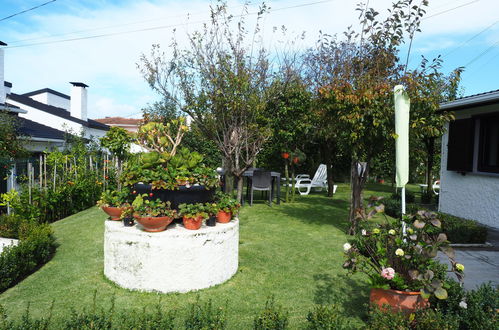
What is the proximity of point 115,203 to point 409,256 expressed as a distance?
366 centimetres

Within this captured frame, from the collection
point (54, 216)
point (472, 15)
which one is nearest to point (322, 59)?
point (472, 15)

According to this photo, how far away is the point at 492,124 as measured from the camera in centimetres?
792

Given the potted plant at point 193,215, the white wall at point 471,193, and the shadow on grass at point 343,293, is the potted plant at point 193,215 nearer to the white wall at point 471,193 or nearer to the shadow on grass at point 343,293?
the shadow on grass at point 343,293

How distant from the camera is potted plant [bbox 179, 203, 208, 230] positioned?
4156 mm

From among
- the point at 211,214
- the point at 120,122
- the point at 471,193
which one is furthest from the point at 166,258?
the point at 120,122

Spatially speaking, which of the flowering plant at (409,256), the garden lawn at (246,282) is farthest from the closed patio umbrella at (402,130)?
the garden lawn at (246,282)

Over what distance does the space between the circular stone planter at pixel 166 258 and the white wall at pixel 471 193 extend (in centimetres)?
655

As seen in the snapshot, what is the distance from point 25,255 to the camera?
4.58 m

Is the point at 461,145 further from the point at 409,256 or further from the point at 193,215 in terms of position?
the point at 193,215

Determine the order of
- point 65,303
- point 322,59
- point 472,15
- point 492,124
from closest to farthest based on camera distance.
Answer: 1. point 65,303
2. point 492,124
3. point 472,15
4. point 322,59

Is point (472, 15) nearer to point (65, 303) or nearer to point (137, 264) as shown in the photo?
point (137, 264)

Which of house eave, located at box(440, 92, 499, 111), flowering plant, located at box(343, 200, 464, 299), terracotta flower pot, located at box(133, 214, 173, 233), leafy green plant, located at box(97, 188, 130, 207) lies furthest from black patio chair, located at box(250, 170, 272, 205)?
flowering plant, located at box(343, 200, 464, 299)

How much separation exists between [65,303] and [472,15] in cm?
1318

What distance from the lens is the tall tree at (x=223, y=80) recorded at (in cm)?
848
